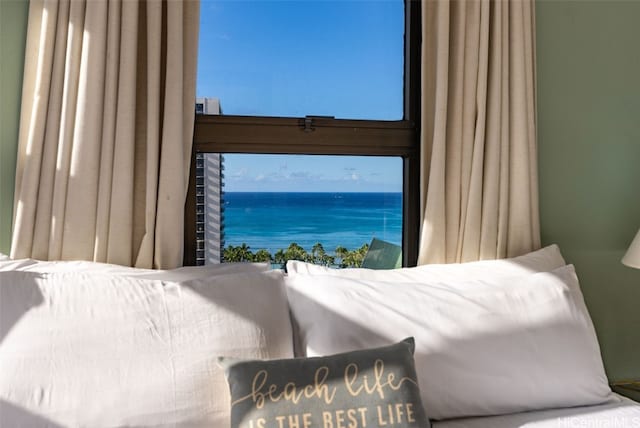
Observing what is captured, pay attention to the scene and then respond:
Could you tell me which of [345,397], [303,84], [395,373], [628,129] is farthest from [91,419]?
[628,129]

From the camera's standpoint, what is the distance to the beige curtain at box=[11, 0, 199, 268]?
1.74 meters

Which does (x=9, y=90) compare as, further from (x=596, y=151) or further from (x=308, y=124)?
(x=596, y=151)

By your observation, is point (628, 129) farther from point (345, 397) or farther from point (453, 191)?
point (345, 397)

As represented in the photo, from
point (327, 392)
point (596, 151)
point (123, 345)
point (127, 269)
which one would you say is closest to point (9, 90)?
point (127, 269)

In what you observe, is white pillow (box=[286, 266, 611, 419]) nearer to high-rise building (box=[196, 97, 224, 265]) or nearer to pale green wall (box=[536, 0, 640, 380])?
high-rise building (box=[196, 97, 224, 265])

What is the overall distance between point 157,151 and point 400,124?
895mm

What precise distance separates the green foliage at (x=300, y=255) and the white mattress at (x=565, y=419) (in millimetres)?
777

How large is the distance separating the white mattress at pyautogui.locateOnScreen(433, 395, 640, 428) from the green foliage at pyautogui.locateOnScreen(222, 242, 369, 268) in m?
0.78

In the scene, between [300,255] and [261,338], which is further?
[300,255]

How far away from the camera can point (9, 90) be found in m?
1.79

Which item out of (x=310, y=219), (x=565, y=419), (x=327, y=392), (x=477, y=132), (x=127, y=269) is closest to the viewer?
(x=327, y=392)

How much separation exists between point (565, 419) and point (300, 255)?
3.37 ft

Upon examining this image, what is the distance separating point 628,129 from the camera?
2.33 m

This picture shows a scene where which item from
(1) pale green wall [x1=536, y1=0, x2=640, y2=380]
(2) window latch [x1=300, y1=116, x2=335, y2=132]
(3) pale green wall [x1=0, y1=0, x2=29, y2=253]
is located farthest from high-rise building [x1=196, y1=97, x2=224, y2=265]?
(1) pale green wall [x1=536, y1=0, x2=640, y2=380]
